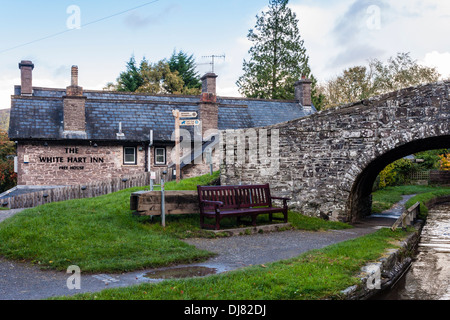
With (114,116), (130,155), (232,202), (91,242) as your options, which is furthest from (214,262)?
(114,116)

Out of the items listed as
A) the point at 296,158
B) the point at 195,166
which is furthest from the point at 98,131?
the point at 296,158

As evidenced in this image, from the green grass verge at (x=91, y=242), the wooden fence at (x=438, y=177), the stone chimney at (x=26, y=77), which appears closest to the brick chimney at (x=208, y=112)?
the stone chimney at (x=26, y=77)

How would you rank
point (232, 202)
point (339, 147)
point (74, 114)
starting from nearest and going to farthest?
point (232, 202) < point (339, 147) < point (74, 114)

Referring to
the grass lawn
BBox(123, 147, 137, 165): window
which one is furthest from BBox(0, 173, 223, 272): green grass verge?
BBox(123, 147, 137, 165): window

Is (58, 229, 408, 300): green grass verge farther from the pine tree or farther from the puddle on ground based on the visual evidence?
the pine tree

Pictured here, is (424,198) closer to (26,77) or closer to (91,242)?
(91,242)

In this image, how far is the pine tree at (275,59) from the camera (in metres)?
38.5

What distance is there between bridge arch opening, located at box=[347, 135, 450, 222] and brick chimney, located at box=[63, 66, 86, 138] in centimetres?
1383

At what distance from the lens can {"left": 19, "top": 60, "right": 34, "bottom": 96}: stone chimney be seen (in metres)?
25.6

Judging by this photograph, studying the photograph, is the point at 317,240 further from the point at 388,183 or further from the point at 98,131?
the point at 388,183

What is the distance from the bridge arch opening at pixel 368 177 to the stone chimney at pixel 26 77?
63.7 feet

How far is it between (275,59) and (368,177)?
26010 millimetres

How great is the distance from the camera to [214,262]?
8.11 m
